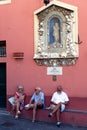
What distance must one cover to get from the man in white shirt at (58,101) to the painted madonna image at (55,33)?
1333mm

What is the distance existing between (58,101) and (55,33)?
2.12 metres

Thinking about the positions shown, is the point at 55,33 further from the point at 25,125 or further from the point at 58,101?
the point at 25,125

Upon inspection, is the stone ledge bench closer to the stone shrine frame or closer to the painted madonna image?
the stone shrine frame

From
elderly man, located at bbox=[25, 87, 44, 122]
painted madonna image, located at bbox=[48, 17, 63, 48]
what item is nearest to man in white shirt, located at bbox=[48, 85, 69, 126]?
elderly man, located at bbox=[25, 87, 44, 122]

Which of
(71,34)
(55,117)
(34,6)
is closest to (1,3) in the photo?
(34,6)

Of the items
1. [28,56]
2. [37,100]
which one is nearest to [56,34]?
[28,56]

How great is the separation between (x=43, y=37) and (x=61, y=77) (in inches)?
55.0

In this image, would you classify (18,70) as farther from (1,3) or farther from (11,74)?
(1,3)

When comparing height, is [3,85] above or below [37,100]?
above

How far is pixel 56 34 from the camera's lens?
10.4m

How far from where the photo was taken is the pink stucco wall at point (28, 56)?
1006cm

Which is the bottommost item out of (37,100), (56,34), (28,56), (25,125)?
(25,125)

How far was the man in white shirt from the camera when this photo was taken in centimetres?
998

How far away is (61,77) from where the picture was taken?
10391mm
